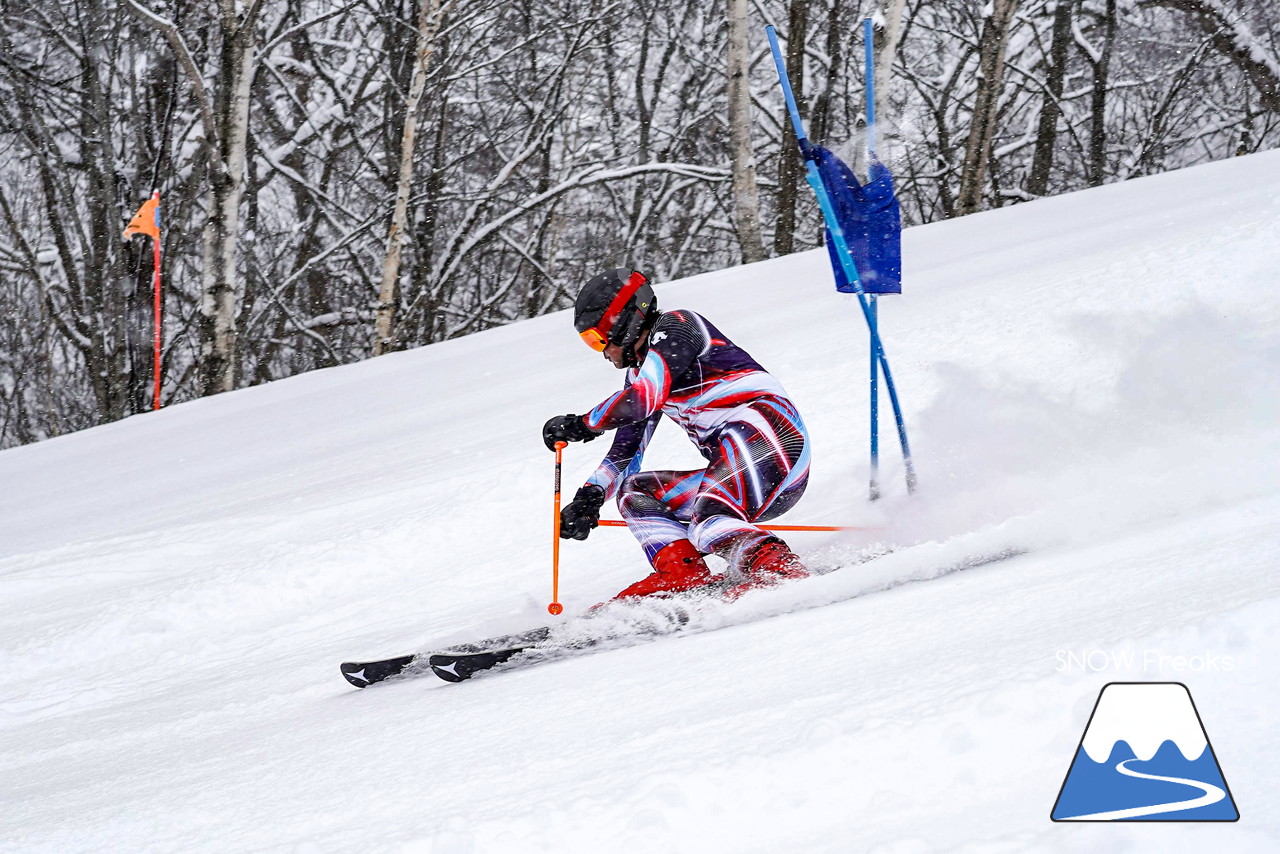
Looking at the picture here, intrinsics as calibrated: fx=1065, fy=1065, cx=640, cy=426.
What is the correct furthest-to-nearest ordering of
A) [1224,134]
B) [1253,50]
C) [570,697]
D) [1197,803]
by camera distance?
[1224,134]
[1253,50]
[570,697]
[1197,803]

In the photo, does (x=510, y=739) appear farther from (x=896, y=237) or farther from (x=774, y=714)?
(x=896, y=237)

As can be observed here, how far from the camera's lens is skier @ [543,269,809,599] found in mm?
3721

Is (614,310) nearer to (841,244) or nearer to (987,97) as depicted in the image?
(841,244)

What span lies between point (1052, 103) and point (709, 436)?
1492cm

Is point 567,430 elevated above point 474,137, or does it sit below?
below

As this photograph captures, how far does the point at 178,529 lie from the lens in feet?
20.1

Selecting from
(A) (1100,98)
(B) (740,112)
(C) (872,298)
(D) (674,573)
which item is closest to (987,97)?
(B) (740,112)

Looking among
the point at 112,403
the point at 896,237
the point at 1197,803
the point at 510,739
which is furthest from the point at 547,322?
the point at 1197,803

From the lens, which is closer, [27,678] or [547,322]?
[27,678]

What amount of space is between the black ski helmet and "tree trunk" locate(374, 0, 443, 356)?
31.4ft

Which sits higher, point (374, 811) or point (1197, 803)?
point (1197, 803)

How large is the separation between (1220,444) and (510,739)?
2.81 m

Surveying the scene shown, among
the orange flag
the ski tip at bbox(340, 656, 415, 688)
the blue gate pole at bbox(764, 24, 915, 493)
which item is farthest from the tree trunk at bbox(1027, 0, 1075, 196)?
the ski tip at bbox(340, 656, 415, 688)

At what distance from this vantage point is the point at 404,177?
13.0 metres
